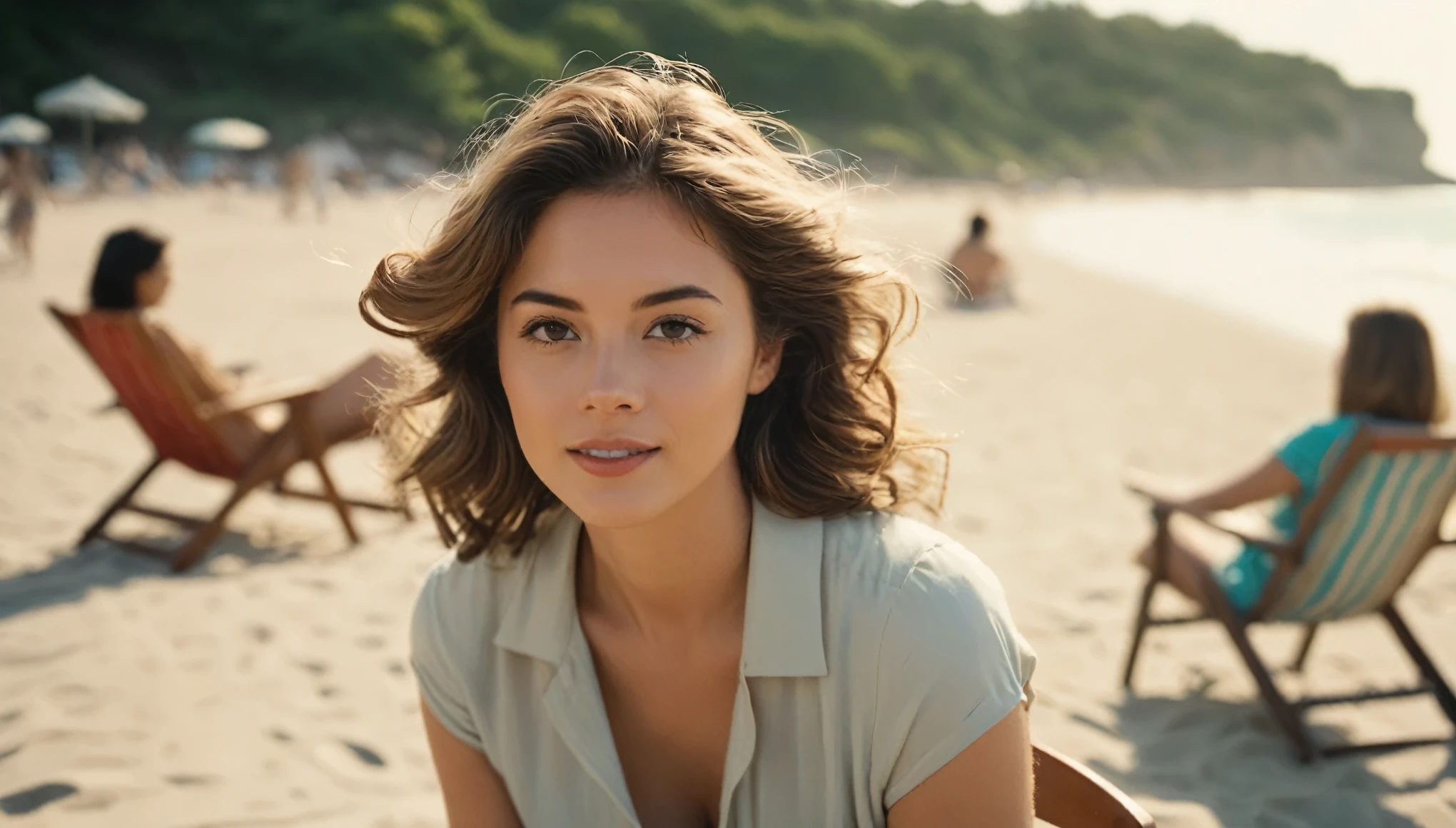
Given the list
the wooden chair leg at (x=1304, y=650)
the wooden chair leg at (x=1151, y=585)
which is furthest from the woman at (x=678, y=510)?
the wooden chair leg at (x=1304, y=650)

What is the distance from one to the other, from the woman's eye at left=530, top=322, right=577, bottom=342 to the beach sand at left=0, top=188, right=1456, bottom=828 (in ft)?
0.95

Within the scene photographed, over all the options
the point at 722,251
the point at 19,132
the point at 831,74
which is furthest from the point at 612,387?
the point at 831,74

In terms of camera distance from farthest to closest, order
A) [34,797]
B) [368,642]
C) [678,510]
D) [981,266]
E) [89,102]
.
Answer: [89,102]
[981,266]
[368,642]
[34,797]
[678,510]

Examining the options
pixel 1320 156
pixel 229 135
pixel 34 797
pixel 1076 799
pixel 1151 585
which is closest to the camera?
pixel 1076 799

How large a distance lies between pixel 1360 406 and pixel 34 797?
12.6 feet

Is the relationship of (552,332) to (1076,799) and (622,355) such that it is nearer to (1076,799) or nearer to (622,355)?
(622,355)

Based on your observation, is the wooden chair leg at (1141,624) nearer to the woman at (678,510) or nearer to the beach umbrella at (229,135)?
the woman at (678,510)

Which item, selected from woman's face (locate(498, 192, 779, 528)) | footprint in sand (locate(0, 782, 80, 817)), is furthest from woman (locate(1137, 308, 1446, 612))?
footprint in sand (locate(0, 782, 80, 817))

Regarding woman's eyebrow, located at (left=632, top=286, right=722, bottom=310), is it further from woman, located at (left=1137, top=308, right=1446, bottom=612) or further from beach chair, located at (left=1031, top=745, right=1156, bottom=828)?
woman, located at (left=1137, top=308, right=1446, bottom=612)

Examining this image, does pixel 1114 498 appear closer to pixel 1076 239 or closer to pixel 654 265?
pixel 654 265

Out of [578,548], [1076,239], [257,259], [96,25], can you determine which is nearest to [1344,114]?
[1076,239]

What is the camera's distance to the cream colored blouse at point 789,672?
4.99 feet

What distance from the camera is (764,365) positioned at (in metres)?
1.82

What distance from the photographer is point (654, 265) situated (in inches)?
63.2
